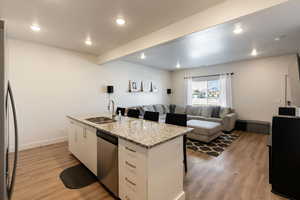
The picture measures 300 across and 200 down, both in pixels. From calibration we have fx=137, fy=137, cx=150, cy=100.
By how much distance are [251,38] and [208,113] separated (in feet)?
10.2

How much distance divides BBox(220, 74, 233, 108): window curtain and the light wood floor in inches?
100

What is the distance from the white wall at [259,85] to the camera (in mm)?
4664

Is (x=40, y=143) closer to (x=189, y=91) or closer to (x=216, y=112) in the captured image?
(x=216, y=112)

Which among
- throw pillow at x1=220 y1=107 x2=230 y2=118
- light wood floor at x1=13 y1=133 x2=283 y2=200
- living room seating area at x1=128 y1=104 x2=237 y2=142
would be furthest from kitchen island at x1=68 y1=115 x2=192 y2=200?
throw pillow at x1=220 y1=107 x2=230 y2=118

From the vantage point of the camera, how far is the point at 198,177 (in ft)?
7.55

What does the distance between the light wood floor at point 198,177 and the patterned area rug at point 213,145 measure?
0.18m

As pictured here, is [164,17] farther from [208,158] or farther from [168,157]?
[208,158]

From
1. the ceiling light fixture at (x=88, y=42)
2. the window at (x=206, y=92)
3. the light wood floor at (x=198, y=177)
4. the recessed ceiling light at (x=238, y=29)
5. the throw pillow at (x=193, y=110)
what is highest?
the ceiling light fixture at (x=88, y=42)

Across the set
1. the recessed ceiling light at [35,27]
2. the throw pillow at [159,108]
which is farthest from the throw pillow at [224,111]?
the recessed ceiling light at [35,27]

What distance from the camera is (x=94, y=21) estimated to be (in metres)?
2.54

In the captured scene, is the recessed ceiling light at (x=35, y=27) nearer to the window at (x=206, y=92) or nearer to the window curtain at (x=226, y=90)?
the window at (x=206, y=92)

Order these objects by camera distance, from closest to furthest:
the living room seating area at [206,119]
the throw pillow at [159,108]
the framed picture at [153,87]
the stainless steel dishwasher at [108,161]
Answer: the stainless steel dishwasher at [108,161]
the living room seating area at [206,119]
the throw pillow at [159,108]
the framed picture at [153,87]

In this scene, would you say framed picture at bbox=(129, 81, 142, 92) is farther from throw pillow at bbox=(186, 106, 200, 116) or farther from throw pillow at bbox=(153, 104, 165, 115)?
throw pillow at bbox=(186, 106, 200, 116)

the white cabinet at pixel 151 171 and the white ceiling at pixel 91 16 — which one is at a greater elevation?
the white ceiling at pixel 91 16
